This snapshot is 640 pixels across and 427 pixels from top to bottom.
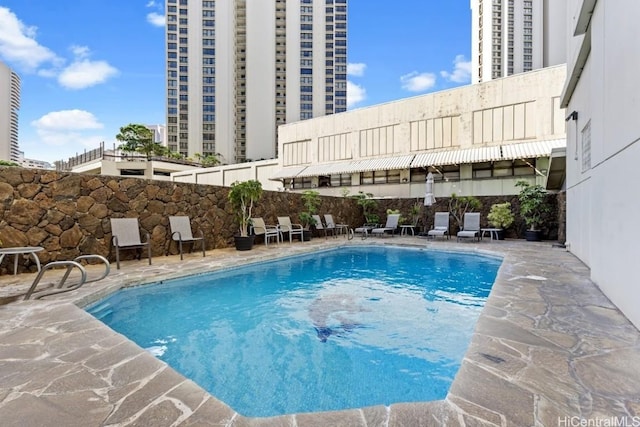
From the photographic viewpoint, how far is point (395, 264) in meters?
8.56

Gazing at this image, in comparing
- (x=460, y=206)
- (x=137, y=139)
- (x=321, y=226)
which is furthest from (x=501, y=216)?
(x=137, y=139)

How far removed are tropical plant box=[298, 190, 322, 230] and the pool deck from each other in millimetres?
9580

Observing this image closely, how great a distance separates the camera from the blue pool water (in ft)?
8.49

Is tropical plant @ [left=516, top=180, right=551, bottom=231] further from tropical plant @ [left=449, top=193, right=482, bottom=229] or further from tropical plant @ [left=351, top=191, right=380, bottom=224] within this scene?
tropical plant @ [left=351, top=191, right=380, bottom=224]

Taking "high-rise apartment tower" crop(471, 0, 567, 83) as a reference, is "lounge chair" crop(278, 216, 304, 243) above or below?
below

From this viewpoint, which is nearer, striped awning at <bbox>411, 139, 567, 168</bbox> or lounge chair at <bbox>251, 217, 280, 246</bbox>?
lounge chair at <bbox>251, 217, 280, 246</bbox>

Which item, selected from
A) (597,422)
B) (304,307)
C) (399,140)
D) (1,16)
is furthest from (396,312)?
(1,16)

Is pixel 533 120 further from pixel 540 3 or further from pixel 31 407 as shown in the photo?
pixel 540 3

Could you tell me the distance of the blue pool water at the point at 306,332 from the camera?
102 inches

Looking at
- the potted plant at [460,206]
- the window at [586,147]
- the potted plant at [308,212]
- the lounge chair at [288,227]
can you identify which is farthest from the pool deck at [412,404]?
the potted plant at [460,206]

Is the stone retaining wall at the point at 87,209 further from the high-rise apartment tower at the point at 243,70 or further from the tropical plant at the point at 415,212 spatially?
the high-rise apartment tower at the point at 243,70

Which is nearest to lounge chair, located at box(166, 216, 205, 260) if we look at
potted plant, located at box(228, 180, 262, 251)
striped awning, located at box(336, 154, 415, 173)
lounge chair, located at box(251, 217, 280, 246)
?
potted plant, located at box(228, 180, 262, 251)

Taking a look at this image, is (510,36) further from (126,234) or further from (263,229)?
(126,234)

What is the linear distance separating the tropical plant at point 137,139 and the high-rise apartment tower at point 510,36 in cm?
6270
